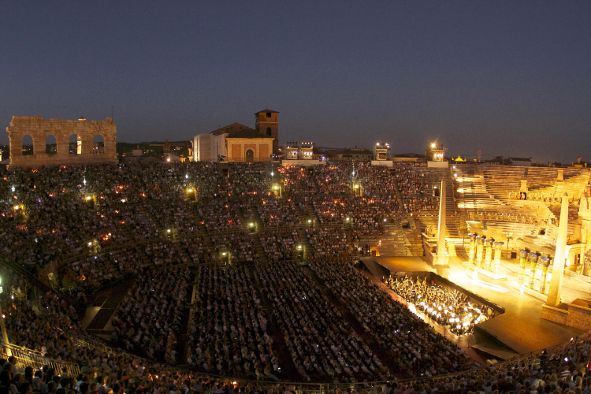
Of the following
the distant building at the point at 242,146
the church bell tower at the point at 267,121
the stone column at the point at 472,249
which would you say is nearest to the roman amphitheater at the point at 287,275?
the stone column at the point at 472,249

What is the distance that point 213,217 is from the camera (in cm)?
4159

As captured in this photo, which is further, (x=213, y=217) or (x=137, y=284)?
(x=213, y=217)

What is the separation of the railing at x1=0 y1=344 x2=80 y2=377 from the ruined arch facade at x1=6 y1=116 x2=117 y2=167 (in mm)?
29980

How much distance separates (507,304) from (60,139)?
39.1m

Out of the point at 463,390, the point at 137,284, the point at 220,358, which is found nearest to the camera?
the point at 463,390

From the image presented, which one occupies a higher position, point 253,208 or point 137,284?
point 253,208

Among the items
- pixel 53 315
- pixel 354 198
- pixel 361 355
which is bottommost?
pixel 361 355

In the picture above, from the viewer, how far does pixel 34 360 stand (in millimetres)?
13031

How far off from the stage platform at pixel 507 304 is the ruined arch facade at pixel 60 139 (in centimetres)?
2786

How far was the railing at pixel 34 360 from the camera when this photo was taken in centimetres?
1284

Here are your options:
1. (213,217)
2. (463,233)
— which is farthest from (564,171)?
(213,217)

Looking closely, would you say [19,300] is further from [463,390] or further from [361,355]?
[463,390]

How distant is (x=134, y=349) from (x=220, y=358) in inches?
157

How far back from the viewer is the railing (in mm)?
12844
